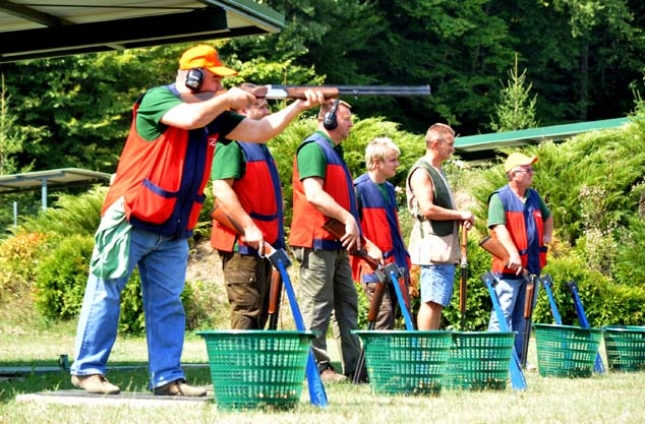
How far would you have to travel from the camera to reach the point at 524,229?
467 inches

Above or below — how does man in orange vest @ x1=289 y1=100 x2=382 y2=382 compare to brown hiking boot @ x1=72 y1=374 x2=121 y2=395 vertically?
above

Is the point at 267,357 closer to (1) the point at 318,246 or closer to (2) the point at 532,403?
(2) the point at 532,403

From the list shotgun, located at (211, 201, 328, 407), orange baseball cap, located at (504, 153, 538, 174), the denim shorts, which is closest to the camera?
shotgun, located at (211, 201, 328, 407)

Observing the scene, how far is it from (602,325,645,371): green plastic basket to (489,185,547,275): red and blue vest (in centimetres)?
107

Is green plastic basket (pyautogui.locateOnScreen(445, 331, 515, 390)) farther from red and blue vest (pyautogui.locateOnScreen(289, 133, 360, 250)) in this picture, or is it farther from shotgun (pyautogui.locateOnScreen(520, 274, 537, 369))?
shotgun (pyautogui.locateOnScreen(520, 274, 537, 369))

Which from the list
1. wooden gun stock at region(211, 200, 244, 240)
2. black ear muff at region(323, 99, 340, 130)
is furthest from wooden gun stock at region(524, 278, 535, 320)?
wooden gun stock at region(211, 200, 244, 240)

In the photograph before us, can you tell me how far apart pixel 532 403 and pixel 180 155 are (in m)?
2.63

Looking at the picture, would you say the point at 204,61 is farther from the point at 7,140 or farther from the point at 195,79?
the point at 7,140

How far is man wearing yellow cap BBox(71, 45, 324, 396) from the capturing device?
7.24 m

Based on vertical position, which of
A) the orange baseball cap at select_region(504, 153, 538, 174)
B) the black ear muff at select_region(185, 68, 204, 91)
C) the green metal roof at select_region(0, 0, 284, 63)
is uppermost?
the green metal roof at select_region(0, 0, 284, 63)

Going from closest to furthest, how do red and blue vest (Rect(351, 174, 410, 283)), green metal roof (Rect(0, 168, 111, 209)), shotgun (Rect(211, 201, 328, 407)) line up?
1. shotgun (Rect(211, 201, 328, 407))
2. red and blue vest (Rect(351, 174, 410, 283))
3. green metal roof (Rect(0, 168, 111, 209))

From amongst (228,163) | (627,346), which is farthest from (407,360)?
(627,346)

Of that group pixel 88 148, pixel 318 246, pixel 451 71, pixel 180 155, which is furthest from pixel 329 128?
pixel 451 71

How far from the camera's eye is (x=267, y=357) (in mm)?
6762
